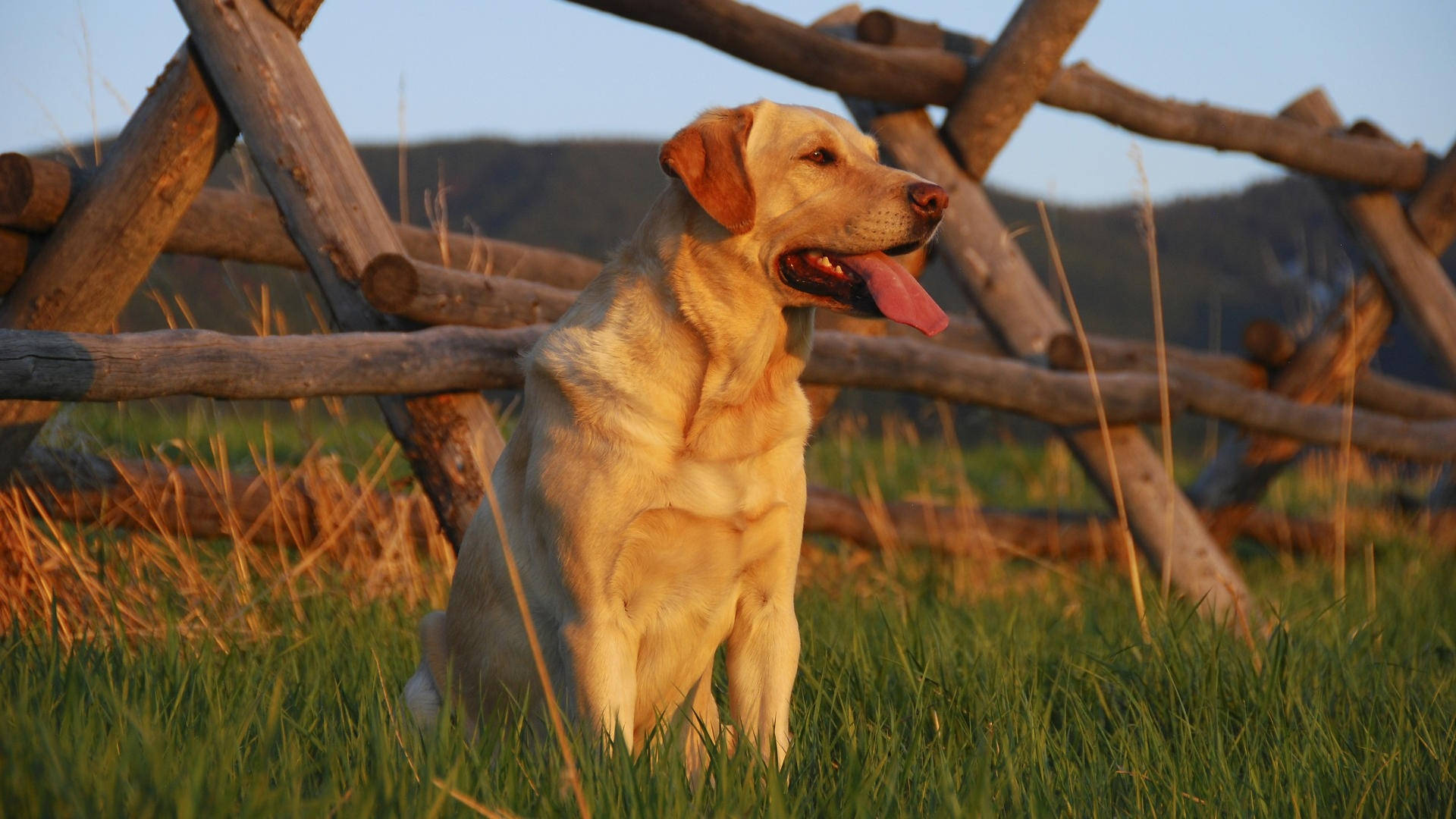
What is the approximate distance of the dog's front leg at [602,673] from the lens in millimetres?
2279

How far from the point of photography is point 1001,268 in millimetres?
4789

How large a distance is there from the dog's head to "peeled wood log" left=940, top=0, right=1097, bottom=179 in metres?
2.14

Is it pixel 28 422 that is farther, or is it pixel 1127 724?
pixel 28 422

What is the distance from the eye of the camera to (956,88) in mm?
4656

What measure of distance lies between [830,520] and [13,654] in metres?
3.54

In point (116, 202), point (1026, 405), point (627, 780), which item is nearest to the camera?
point (627, 780)

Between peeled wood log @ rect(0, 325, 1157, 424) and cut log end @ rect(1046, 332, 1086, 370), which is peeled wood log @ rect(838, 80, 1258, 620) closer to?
cut log end @ rect(1046, 332, 1086, 370)

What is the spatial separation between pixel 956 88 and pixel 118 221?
10.1ft

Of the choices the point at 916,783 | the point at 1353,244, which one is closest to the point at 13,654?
the point at 916,783

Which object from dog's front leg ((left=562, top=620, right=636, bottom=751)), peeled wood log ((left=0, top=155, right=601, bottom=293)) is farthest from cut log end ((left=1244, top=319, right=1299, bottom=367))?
dog's front leg ((left=562, top=620, right=636, bottom=751))

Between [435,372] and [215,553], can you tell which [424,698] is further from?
[215,553]

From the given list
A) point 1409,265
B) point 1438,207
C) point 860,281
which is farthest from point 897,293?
point 1438,207

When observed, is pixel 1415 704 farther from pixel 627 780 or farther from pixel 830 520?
pixel 830 520

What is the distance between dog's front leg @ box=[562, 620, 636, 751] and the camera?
2.28m
